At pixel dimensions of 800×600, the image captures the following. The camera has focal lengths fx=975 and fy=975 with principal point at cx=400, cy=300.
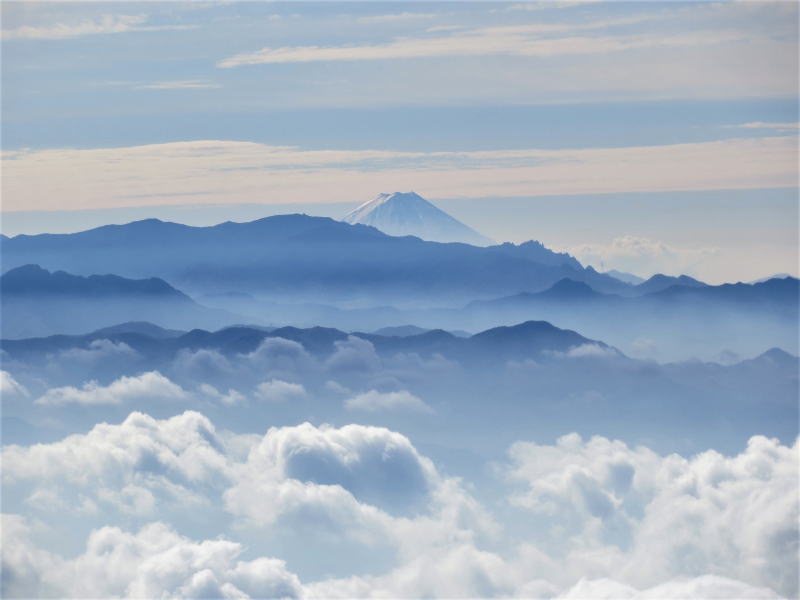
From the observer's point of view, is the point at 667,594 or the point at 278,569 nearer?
the point at 667,594

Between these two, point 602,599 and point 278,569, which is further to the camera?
point 278,569

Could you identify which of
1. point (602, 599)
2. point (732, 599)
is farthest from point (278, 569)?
point (732, 599)

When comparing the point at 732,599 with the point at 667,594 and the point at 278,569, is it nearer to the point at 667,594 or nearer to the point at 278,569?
the point at 667,594

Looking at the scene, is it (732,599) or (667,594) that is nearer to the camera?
(732,599)

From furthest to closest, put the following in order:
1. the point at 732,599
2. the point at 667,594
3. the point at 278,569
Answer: the point at 278,569
the point at 667,594
the point at 732,599

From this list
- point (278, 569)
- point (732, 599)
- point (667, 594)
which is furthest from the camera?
point (278, 569)

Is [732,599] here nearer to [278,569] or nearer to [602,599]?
[602,599]
